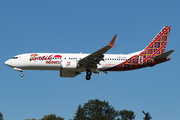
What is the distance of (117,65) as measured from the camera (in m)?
52.8

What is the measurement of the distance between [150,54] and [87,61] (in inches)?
449

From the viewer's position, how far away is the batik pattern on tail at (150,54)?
53250mm

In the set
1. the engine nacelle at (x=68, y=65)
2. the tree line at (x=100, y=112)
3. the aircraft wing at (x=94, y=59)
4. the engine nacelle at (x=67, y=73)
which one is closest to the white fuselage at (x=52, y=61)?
the engine nacelle at (x=68, y=65)

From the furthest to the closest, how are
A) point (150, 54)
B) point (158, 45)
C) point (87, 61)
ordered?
point (158, 45)
point (150, 54)
point (87, 61)

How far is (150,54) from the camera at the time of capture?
5512 centimetres

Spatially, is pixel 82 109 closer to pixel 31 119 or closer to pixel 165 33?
pixel 31 119

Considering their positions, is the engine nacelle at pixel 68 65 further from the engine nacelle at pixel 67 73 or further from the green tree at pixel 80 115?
the green tree at pixel 80 115

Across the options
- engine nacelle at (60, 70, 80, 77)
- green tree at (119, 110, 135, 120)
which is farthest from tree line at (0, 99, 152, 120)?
engine nacelle at (60, 70, 80, 77)

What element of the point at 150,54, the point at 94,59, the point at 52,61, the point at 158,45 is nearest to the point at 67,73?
the point at 52,61

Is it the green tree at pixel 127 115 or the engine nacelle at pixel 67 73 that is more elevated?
the engine nacelle at pixel 67 73

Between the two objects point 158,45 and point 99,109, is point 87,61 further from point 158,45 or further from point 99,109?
point 99,109

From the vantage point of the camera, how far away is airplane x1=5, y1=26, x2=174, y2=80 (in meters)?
50.8

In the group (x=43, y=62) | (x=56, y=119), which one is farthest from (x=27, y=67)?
(x=56, y=119)

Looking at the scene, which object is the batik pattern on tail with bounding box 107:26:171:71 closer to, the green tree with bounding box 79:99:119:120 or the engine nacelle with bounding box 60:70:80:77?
the engine nacelle with bounding box 60:70:80:77
